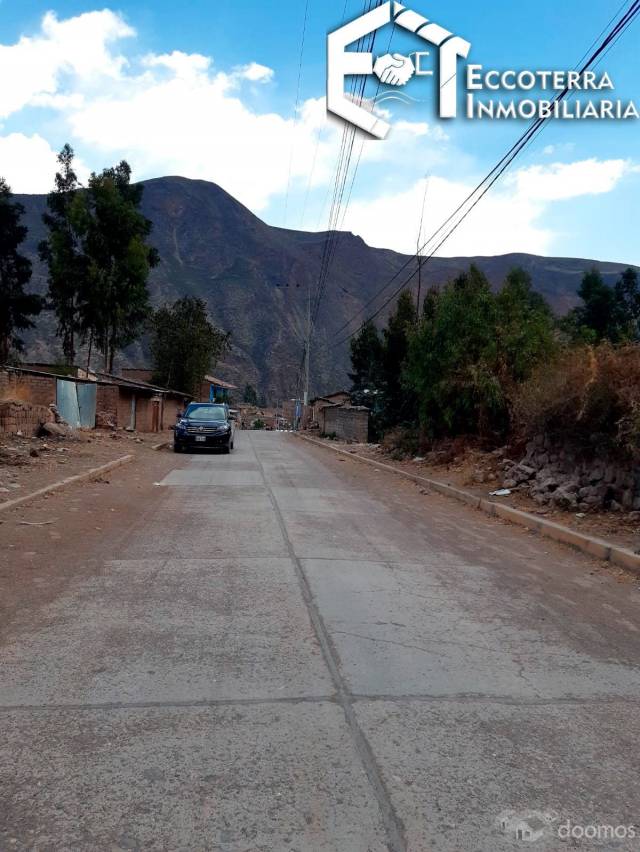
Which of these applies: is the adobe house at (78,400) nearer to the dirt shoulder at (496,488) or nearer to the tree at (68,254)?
the tree at (68,254)

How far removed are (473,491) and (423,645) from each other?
31.6ft

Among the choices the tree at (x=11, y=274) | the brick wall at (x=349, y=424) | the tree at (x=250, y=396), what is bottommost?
the tree at (x=250, y=396)

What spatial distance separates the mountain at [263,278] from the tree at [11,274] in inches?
1604

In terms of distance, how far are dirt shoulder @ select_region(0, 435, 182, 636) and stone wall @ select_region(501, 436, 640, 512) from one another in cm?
668

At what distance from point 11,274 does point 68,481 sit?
40.8m

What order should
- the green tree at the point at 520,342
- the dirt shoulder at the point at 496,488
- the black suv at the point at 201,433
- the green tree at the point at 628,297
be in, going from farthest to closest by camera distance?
the green tree at the point at 628,297 → the black suv at the point at 201,433 → the green tree at the point at 520,342 → the dirt shoulder at the point at 496,488

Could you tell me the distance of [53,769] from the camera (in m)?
3.05

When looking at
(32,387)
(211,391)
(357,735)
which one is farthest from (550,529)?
(211,391)

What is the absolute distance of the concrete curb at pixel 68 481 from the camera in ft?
33.4

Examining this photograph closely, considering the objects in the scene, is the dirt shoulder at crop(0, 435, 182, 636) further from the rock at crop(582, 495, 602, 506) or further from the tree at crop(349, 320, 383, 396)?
the tree at crop(349, 320, 383, 396)

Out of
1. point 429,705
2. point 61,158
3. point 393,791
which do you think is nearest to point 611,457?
point 429,705

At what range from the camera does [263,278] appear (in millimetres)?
154125

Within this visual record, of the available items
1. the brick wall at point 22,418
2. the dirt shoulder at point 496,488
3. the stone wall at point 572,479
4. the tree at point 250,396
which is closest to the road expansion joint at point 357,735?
the dirt shoulder at point 496,488

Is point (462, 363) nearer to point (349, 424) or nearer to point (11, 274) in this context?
point (349, 424)
